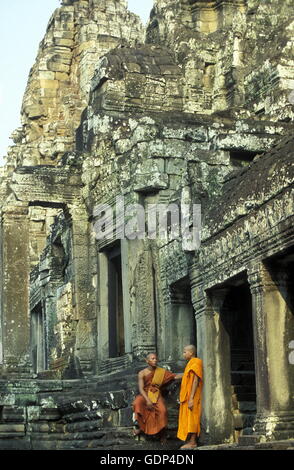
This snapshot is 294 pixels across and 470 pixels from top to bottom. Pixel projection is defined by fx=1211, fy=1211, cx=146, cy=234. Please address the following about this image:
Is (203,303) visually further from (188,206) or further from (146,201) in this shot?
(146,201)

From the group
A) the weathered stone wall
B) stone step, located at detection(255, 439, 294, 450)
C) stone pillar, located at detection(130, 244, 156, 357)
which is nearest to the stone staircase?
stone step, located at detection(255, 439, 294, 450)

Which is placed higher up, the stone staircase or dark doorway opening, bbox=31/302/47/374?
Answer: dark doorway opening, bbox=31/302/47/374

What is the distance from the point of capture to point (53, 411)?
72.8 ft

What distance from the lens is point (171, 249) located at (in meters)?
21.8

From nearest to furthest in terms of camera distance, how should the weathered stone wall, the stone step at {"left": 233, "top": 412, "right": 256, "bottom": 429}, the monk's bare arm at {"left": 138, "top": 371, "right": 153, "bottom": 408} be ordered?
the monk's bare arm at {"left": 138, "top": 371, "right": 153, "bottom": 408} → the stone step at {"left": 233, "top": 412, "right": 256, "bottom": 429} → the weathered stone wall

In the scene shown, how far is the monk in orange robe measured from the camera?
18125 millimetres

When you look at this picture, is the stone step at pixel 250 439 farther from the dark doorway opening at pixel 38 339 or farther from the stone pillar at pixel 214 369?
the dark doorway opening at pixel 38 339

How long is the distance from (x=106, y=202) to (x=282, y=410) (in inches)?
353

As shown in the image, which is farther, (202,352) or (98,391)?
(98,391)

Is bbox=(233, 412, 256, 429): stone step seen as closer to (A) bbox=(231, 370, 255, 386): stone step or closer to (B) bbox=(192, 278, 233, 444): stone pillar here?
(B) bbox=(192, 278, 233, 444): stone pillar

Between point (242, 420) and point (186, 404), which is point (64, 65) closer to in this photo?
point (242, 420)

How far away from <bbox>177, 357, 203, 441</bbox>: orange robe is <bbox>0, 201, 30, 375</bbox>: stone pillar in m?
6.59

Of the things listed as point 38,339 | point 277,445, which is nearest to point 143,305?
point 277,445
